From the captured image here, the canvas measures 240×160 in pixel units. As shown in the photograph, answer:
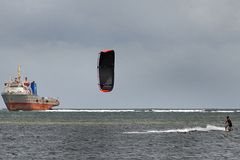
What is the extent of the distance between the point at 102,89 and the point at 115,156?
470 inches

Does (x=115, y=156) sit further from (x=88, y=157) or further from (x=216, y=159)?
(x=216, y=159)

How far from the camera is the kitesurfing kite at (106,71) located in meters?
61.8

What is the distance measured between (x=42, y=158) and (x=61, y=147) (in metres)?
12.2

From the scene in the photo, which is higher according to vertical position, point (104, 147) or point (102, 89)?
point (102, 89)

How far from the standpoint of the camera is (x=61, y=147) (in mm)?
63562

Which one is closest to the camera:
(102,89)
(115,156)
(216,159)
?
(216,159)

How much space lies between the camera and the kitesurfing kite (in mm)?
61766

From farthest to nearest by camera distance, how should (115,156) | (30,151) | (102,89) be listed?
(102,89) → (30,151) → (115,156)

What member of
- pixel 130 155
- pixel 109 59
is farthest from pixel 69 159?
pixel 109 59

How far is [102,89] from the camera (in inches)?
2454

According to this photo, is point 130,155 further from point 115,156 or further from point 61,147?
point 61,147

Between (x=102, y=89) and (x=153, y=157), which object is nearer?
(x=153, y=157)

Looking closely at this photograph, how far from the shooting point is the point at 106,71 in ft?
205

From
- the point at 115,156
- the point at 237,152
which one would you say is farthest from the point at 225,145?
the point at 115,156
